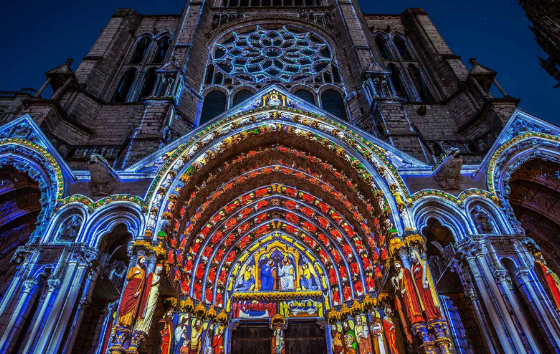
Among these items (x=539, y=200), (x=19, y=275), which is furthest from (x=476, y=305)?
(x=19, y=275)

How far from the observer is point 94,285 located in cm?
654

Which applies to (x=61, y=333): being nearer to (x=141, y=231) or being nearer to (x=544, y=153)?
(x=141, y=231)

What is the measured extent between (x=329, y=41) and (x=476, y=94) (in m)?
6.79

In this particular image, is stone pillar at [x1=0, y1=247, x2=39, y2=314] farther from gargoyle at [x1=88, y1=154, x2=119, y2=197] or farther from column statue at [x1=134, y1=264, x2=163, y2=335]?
column statue at [x1=134, y1=264, x2=163, y2=335]

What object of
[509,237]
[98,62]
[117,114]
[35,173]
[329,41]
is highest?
[329,41]

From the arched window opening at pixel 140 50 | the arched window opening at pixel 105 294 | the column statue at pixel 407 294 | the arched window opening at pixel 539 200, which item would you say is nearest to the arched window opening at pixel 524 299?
the column statue at pixel 407 294

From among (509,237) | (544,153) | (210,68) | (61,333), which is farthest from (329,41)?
(61,333)

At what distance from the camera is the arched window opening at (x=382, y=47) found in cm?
1608

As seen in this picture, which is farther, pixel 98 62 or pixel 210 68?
pixel 210 68

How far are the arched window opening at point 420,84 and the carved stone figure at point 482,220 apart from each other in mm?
7397

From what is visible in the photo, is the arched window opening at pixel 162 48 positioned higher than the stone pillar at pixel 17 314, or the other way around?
the arched window opening at pixel 162 48

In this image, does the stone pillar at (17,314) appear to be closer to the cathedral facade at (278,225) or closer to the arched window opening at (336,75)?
the cathedral facade at (278,225)

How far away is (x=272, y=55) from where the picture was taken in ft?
51.3

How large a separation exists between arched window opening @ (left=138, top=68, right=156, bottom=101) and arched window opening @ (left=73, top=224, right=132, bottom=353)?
286 inches
